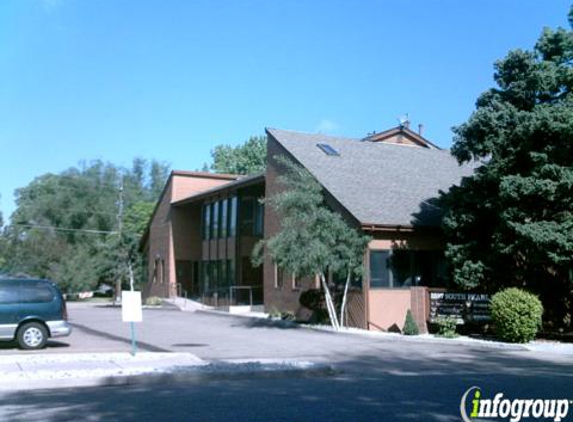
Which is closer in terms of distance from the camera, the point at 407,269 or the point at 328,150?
the point at 407,269

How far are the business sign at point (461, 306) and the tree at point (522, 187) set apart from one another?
1.74 feet

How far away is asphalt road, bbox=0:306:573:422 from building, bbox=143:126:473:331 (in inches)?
166

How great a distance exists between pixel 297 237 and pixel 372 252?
2942 mm

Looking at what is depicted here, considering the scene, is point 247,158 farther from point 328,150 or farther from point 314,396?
point 314,396

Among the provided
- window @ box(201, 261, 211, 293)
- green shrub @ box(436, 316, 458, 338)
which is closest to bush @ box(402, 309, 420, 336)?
green shrub @ box(436, 316, 458, 338)

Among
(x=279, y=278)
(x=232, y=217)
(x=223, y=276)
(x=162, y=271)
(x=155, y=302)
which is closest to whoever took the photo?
Result: (x=279, y=278)

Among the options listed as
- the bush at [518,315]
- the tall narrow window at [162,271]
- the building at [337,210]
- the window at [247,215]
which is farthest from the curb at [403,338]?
the tall narrow window at [162,271]

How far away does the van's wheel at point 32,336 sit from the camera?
56.1 feet

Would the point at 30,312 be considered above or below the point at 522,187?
below

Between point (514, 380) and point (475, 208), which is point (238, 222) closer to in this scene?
point (475, 208)

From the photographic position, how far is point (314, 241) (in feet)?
75.2

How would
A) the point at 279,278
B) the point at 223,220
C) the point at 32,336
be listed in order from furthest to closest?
1. the point at 223,220
2. the point at 279,278
3. the point at 32,336

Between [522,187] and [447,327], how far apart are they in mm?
4851

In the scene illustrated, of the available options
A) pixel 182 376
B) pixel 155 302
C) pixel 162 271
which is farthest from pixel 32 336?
pixel 162 271
